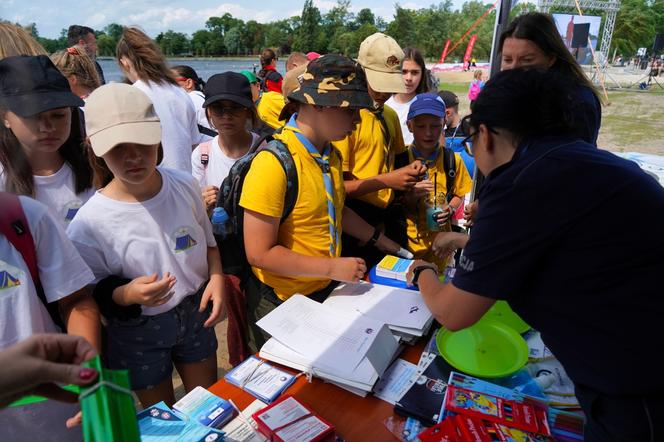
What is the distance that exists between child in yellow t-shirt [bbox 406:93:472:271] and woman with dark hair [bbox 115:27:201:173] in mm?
1692

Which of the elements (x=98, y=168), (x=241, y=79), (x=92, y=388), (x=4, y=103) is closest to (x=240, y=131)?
(x=241, y=79)

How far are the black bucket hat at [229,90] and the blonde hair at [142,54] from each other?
91cm

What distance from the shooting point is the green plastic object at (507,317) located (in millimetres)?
1611

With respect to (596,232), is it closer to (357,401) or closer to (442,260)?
(357,401)

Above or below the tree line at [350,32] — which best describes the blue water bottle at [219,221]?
below

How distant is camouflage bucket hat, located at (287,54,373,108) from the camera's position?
1.60 meters

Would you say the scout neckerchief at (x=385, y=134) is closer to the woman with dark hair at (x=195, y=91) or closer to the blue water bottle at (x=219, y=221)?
the blue water bottle at (x=219, y=221)

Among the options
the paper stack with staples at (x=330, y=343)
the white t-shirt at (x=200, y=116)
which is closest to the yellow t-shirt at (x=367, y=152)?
the paper stack with staples at (x=330, y=343)

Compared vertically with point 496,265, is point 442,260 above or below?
below

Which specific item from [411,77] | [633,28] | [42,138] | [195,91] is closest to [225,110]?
[42,138]

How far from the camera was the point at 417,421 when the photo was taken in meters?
1.20

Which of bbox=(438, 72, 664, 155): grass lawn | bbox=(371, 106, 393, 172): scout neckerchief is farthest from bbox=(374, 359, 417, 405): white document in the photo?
bbox=(438, 72, 664, 155): grass lawn

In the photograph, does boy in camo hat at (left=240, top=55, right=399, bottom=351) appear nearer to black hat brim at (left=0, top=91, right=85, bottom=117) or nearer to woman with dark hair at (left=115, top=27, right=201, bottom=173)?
black hat brim at (left=0, top=91, right=85, bottom=117)

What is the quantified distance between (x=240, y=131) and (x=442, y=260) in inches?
58.4
